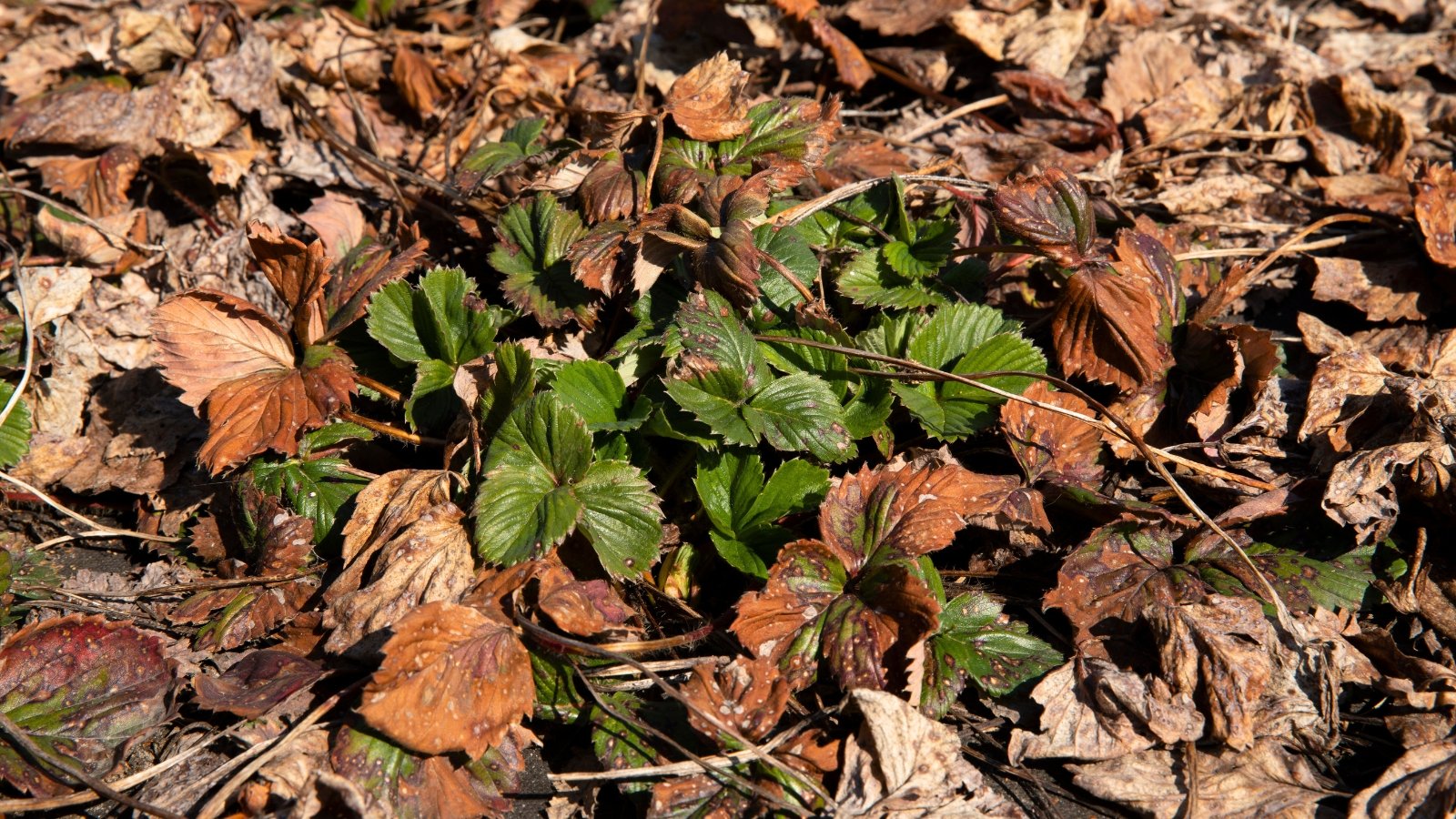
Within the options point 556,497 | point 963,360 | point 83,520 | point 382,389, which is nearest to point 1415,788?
point 963,360

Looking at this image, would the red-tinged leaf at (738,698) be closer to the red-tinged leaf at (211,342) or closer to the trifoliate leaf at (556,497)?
the trifoliate leaf at (556,497)

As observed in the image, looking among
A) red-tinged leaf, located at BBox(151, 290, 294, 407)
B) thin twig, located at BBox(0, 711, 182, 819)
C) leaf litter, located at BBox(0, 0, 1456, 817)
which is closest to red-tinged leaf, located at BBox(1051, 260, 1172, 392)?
leaf litter, located at BBox(0, 0, 1456, 817)

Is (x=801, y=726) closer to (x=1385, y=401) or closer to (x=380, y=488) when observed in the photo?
(x=380, y=488)

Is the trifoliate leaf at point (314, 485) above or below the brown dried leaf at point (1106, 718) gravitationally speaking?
above

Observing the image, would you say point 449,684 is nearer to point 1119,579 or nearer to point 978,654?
point 978,654

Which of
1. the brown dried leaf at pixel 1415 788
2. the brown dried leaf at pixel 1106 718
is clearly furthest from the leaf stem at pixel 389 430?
the brown dried leaf at pixel 1415 788

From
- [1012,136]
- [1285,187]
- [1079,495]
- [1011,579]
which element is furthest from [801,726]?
[1285,187]

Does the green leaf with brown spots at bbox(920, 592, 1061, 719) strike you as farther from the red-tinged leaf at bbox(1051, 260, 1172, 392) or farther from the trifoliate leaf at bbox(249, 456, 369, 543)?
the trifoliate leaf at bbox(249, 456, 369, 543)
